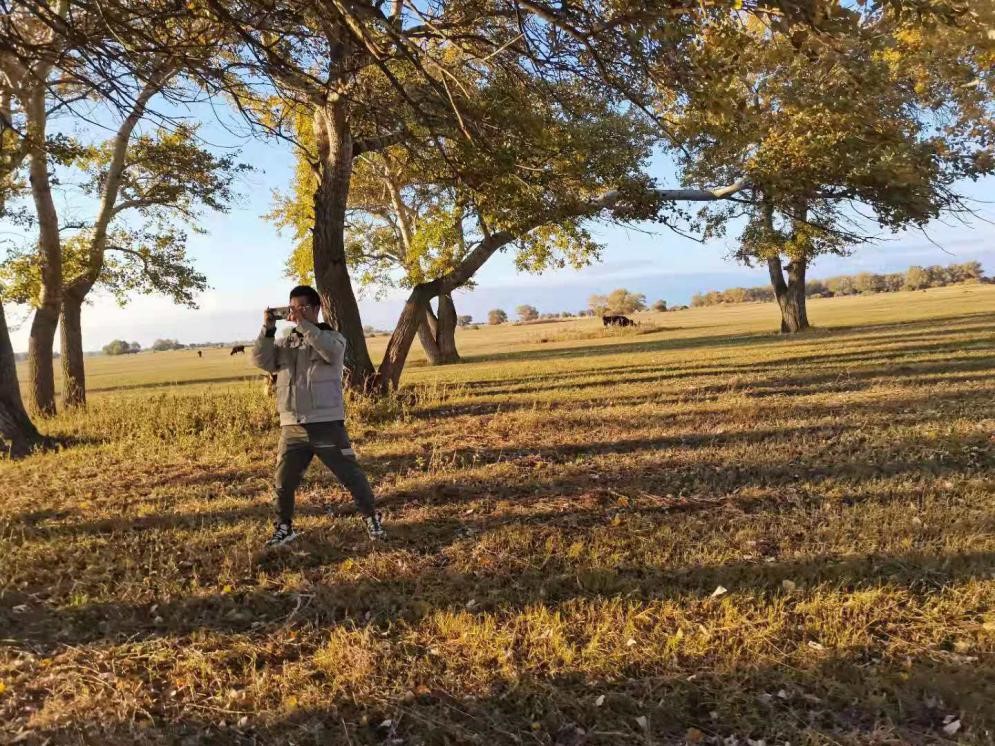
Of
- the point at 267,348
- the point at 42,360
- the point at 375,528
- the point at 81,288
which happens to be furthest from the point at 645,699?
the point at 81,288

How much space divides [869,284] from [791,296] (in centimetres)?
12771

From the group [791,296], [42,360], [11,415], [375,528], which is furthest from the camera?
[791,296]

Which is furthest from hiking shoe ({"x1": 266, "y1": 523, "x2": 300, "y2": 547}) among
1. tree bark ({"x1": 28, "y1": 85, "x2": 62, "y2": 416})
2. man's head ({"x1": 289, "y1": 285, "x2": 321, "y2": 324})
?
tree bark ({"x1": 28, "y1": 85, "x2": 62, "y2": 416})

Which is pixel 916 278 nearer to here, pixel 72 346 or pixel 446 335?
pixel 446 335

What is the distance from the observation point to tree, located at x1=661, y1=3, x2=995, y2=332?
3.92 metres

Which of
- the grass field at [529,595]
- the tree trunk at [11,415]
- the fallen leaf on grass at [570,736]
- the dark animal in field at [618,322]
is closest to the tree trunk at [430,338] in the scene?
the dark animal in field at [618,322]

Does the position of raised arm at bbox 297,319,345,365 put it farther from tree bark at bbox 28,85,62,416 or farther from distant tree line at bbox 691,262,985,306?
distant tree line at bbox 691,262,985,306

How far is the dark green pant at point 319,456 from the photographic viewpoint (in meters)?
4.82

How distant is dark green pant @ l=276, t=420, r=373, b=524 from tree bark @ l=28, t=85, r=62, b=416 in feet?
35.8

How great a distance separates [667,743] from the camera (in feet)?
9.06

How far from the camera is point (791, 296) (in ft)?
93.8

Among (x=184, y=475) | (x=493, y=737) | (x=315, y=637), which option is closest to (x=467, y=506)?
(x=315, y=637)

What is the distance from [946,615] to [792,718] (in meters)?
1.49

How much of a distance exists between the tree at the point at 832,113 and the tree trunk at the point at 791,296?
31.7 ft
